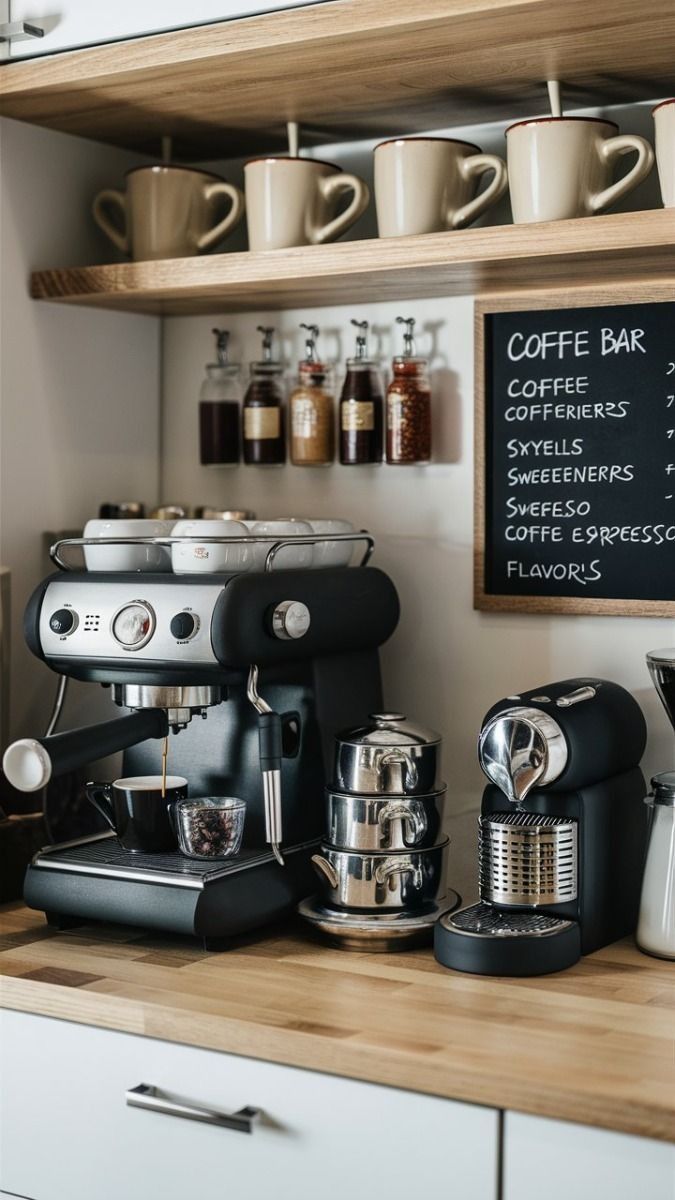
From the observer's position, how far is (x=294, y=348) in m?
1.81

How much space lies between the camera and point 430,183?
4.91 feet

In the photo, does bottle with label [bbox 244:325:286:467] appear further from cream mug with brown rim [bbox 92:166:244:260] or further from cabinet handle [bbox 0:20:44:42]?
cabinet handle [bbox 0:20:44:42]

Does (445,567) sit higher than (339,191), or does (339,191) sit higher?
(339,191)

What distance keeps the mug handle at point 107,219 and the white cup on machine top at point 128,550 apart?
0.42m

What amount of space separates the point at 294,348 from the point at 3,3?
0.53 meters

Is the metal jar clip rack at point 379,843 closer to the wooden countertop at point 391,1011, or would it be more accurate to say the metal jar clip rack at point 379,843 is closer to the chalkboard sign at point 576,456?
the wooden countertop at point 391,1011

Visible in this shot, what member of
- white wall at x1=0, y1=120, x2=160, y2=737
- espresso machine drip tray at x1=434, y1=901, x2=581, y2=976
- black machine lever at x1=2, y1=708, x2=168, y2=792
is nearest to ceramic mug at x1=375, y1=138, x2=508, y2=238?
white wall at x1=0, y1=120, x2=160, y2=737

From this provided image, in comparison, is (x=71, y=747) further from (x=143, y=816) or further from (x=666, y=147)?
(x=666, y=147)

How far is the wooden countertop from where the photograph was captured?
1050 millimetres

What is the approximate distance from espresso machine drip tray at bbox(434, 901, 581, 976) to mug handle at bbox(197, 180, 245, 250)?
88 centimetres

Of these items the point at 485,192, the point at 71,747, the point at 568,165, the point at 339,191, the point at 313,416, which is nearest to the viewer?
the point at 71,747

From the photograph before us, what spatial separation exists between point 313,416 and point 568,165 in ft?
1.53

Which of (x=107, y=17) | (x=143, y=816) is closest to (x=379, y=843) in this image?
(x=143, y=816)

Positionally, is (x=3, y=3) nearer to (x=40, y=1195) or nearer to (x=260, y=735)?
(x=260, y=735)
